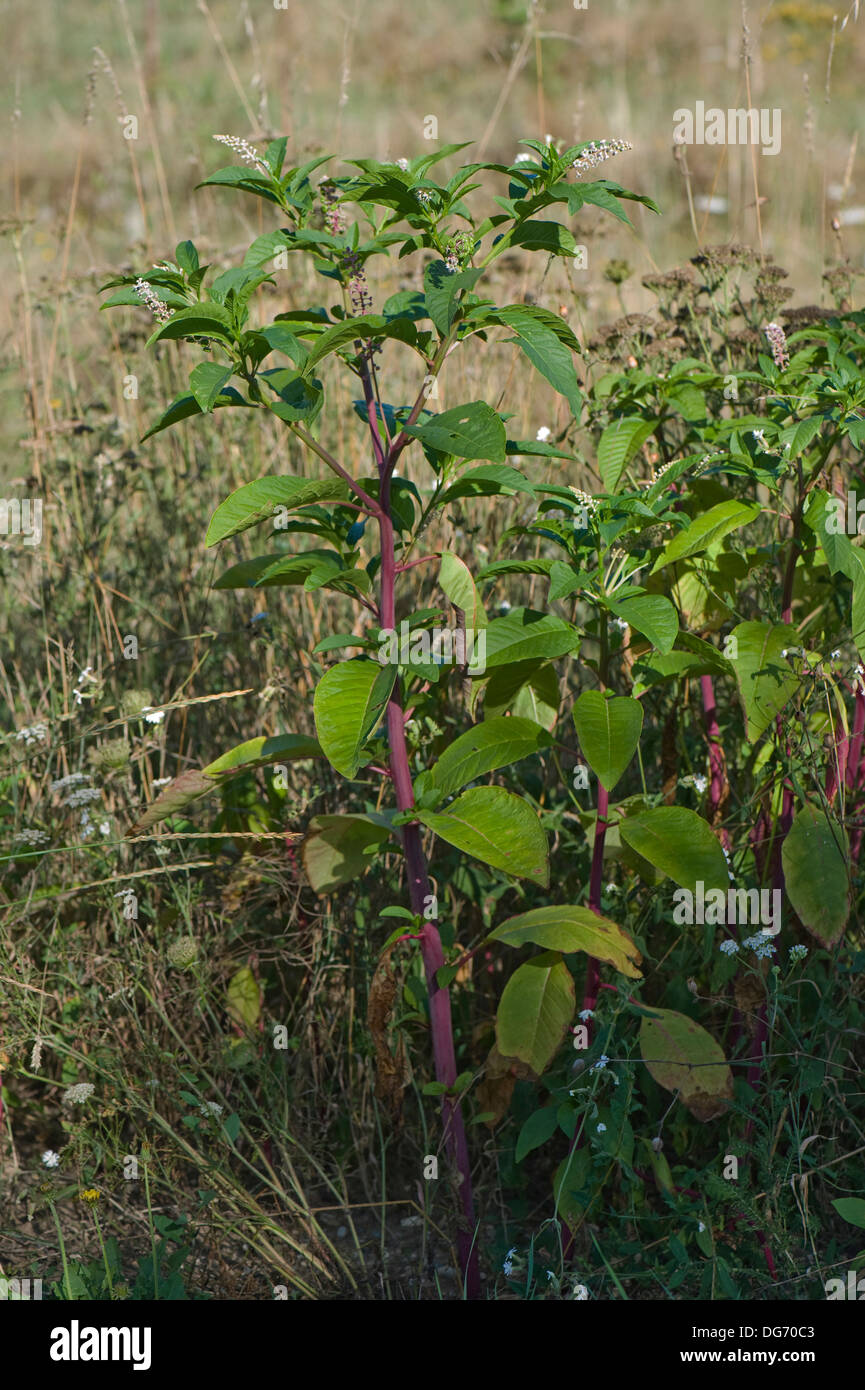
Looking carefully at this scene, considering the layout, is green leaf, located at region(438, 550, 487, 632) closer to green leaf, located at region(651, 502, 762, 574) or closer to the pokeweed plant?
the pokeweed plant

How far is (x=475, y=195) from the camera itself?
23.6 ft

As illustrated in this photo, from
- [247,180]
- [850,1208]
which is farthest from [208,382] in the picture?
[850,1208]

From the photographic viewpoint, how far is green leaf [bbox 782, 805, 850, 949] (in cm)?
185

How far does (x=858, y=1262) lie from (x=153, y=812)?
4.39ft

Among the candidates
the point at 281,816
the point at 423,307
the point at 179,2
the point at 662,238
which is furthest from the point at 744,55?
the point at 179,2

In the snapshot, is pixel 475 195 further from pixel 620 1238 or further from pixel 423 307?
pixel 620 1238

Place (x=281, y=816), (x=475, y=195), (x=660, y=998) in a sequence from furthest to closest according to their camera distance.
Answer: (x=475, y=195) < (x=281, y=816) < (x=660, y=998)

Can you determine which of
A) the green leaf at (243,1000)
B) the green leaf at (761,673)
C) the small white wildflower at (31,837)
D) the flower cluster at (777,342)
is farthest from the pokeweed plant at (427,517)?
the small white wildflower at (31,837)

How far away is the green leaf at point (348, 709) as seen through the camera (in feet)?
5.65

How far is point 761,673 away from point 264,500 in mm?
819

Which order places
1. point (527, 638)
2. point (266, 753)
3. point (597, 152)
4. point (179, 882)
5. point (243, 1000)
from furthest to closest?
point (179, 882), point (243, 1000), point (266, 753), point (527, 638), point (597, 152)

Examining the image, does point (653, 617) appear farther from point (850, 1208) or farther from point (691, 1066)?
point (850, 1208)

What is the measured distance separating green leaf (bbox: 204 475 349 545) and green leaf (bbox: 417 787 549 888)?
0.49 m

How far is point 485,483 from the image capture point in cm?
188
